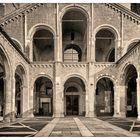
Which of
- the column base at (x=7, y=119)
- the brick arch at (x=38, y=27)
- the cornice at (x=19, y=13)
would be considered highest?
the cornice at (x=19, y=13)

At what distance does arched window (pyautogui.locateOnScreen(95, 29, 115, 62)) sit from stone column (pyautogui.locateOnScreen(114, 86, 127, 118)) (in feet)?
18.6

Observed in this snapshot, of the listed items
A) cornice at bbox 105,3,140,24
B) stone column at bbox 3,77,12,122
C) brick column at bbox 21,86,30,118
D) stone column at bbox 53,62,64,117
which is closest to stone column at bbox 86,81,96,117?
stone column at bbox 53,62,64,117

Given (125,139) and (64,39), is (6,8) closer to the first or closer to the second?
(64,39)

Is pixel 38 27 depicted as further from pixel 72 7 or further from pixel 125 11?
pixel 125 11

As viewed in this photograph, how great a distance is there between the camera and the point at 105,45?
1462 inches

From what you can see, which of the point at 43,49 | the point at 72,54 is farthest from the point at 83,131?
the point at 43,49

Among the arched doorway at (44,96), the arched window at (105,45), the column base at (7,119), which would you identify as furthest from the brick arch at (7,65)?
the arched doorway at (44,96)

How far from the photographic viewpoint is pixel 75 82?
3619 centimetres

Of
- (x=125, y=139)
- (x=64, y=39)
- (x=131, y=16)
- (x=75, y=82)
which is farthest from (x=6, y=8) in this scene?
(x=125, y=139)

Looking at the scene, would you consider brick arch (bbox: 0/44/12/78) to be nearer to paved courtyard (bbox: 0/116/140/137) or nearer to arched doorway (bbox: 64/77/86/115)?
paved courtyard (bbox: 0/116/140/137)

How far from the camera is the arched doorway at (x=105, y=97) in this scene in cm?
3591

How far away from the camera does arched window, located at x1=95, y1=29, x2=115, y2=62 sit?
3462 centimetres

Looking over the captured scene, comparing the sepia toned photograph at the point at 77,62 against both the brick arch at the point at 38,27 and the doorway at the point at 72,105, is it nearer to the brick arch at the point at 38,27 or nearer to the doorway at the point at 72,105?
the brick arch at the point at 38,27

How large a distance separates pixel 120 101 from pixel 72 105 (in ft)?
23.6
